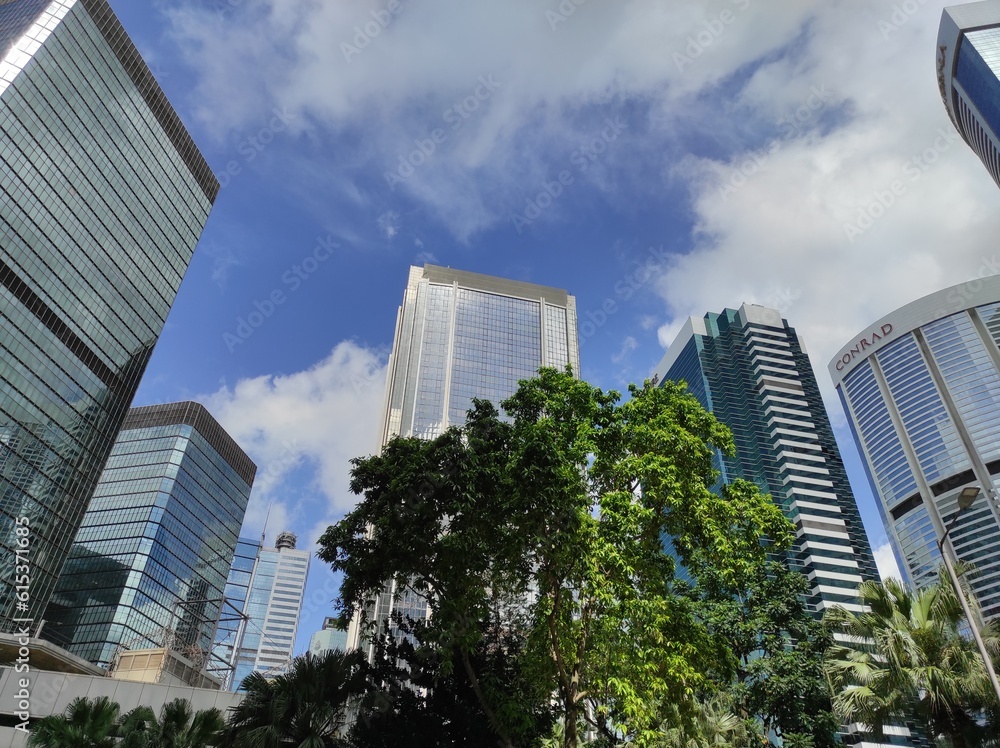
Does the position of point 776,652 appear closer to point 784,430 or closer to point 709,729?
point 709,729

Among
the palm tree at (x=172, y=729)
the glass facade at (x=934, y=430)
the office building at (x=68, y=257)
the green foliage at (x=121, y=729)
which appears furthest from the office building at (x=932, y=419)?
the office building at (x=68, y=257)

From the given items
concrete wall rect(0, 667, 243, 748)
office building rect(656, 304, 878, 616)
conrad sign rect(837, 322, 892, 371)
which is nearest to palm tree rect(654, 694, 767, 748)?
concrete wall rect(0, 667, 243, 748)

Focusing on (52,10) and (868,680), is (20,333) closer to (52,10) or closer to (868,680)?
(52,10)

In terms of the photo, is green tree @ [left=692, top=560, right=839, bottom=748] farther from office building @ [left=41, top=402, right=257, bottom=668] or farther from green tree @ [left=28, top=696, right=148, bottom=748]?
office building @ [left=41, top=402, right=257, bottom=668]

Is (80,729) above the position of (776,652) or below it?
below

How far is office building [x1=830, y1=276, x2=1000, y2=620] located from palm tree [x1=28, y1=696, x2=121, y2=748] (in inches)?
4454

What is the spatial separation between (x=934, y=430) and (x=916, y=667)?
4522 inches

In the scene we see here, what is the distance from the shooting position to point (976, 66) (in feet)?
272

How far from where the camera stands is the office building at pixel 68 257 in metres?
64.8

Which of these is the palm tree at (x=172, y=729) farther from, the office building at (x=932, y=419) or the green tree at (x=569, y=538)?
the office building at (x=932, y=419)

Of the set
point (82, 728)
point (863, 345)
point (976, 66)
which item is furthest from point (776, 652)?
point (863, 345)

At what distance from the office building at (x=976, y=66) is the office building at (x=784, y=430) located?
144ft

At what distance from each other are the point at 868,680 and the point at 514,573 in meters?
8.80

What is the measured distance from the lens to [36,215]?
217 ft
